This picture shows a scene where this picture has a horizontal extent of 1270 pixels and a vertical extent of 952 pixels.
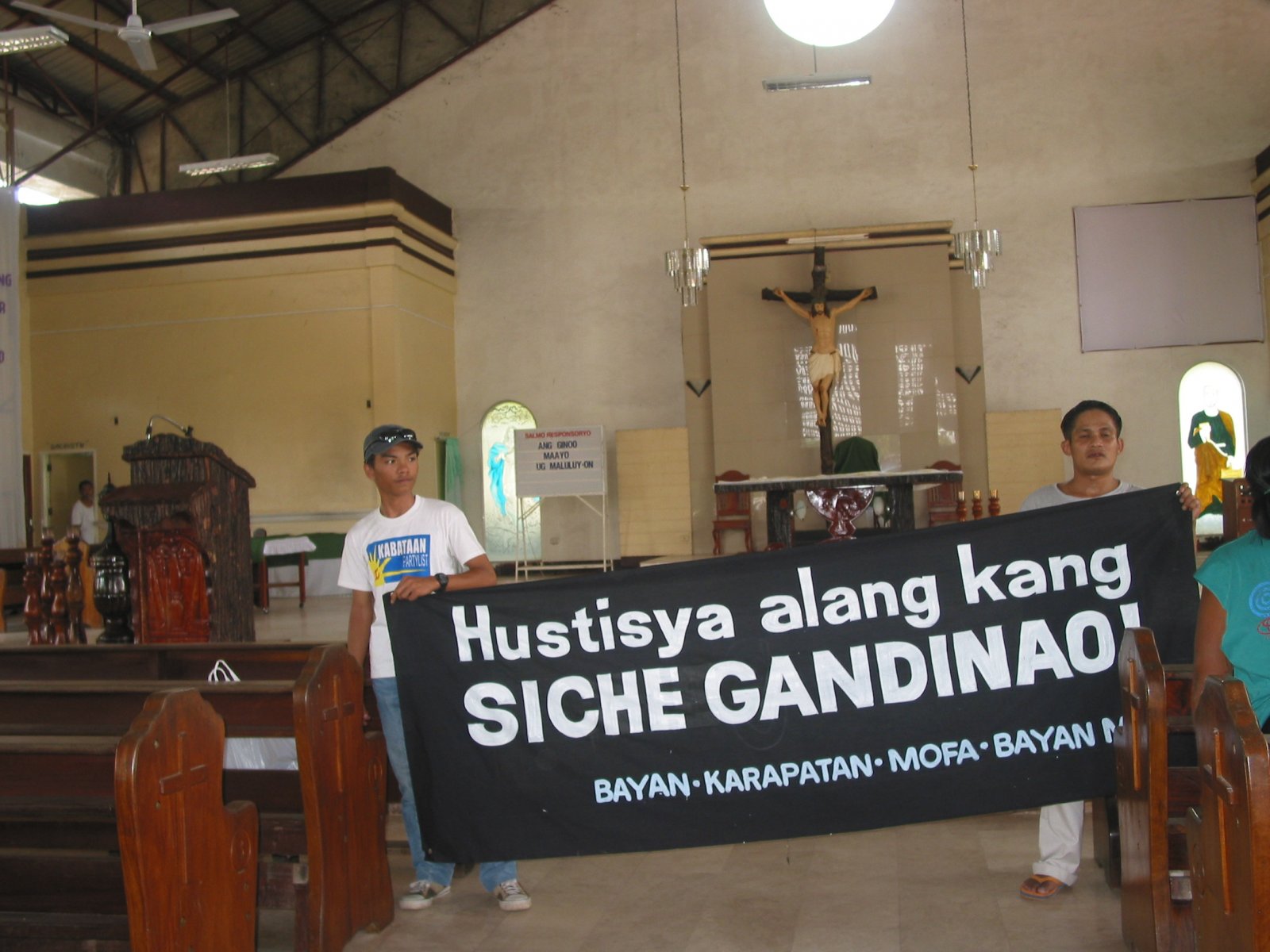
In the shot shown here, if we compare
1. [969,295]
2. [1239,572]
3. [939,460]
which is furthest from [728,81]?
→ [1239,572]

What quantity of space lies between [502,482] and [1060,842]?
13340 mm

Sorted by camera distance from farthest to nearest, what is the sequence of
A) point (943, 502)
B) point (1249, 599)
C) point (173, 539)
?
point (943, 502)
point (173, 539)
point (1249, 599)

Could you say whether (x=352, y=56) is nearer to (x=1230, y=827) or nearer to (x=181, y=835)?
(x=181, y=835)

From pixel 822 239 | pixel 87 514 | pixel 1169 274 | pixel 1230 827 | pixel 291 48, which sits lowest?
pixel 1230 827

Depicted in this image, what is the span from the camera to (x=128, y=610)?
568 cm

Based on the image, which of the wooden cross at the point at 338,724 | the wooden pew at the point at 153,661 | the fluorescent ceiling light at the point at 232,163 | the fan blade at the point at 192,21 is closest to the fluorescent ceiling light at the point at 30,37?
the fan blade at the point at 192,21

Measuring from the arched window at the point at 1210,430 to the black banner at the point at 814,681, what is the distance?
12573mm

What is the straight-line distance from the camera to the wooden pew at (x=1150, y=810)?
2691mm

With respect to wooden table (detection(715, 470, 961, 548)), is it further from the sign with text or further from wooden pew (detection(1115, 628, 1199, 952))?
the sign with text

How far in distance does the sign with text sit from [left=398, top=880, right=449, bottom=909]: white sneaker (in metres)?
10.9

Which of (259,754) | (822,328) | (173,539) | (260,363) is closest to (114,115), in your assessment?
(260,363)

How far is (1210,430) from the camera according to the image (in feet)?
48.2

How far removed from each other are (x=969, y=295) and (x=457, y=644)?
13189mm

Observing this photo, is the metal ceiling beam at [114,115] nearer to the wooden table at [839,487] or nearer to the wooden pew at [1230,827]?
the wooden table at [839,487]
